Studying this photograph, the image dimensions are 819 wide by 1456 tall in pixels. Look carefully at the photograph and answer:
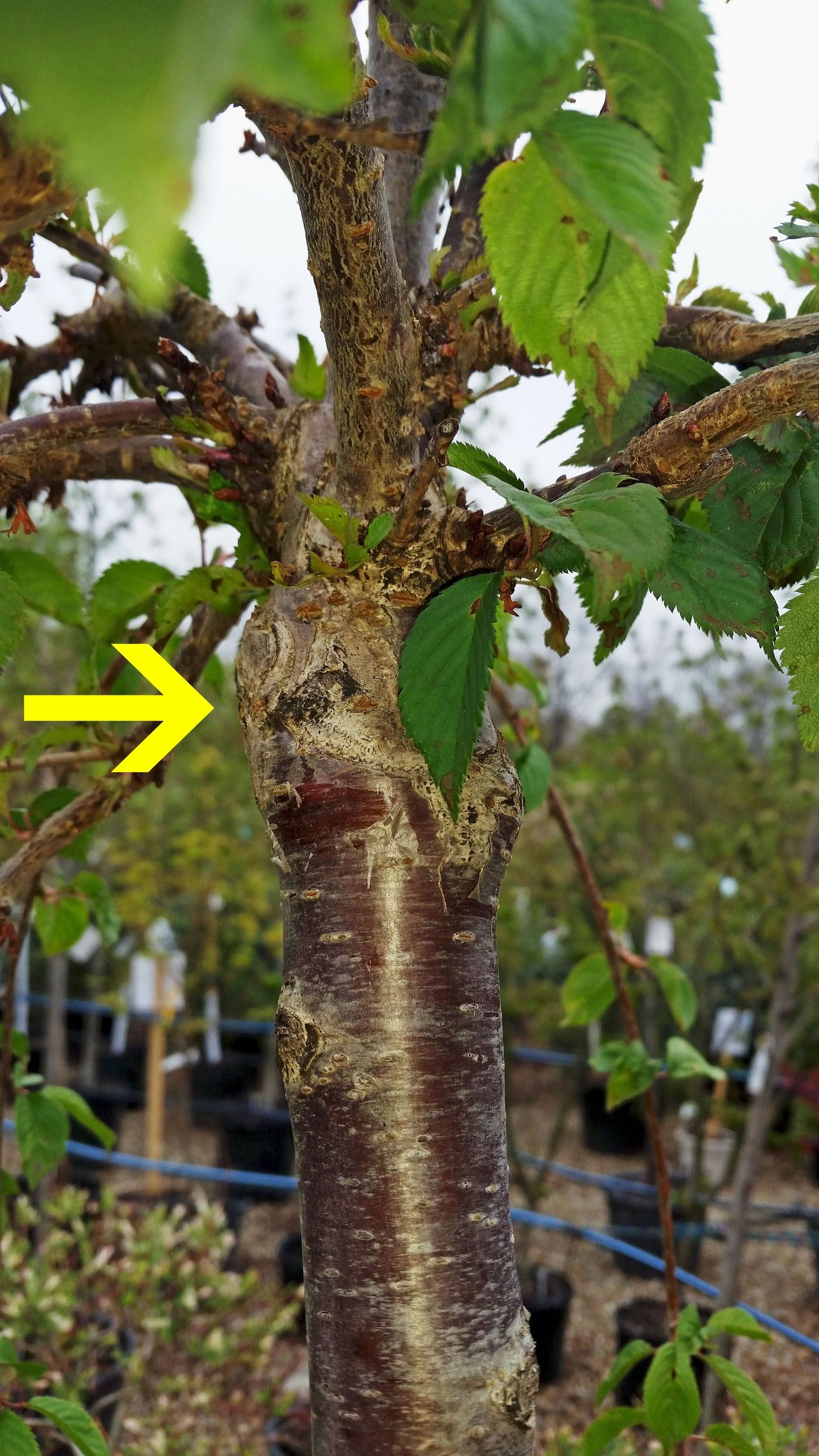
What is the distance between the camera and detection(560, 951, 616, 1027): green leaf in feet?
4.18

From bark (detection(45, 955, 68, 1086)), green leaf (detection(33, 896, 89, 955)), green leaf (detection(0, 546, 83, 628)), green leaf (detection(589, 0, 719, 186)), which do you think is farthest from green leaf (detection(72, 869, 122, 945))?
bark (detection(45, 955, 68, 1086))

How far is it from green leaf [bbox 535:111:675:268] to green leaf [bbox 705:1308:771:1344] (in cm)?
104

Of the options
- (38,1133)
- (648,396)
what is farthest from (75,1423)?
(648,396)

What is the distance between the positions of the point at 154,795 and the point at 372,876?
13.8 feet

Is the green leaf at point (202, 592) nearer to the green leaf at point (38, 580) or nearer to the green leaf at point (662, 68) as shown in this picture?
the green leaf at point (38, 580)

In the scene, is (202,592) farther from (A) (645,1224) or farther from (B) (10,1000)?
(A) (645,1224)

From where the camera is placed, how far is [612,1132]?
516cm

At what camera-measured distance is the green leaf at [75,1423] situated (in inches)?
34.3

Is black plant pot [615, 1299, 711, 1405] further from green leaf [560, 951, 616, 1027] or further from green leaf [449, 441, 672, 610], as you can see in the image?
green leaf [449, 441, 672, 610]

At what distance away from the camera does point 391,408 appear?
2.30ft

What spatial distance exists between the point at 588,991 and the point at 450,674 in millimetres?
776

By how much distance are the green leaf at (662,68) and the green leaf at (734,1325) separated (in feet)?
3.42

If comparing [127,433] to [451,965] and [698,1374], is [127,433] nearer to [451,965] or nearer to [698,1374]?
[451,965]

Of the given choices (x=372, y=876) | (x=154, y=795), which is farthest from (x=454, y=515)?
(x=154, y=795)
